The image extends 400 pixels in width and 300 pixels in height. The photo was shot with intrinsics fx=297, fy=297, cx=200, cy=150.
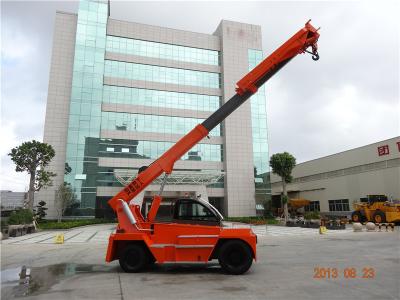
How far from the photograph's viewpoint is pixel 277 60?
32.1 ft

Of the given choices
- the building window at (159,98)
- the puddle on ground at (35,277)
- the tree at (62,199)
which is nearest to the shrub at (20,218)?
the tree at (62,199)

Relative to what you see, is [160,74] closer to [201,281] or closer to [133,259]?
[133,259]

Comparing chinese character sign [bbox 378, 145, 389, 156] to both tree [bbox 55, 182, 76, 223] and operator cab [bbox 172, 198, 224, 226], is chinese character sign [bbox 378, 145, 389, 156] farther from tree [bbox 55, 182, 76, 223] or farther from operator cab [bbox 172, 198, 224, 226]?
tree [bbox 55, 182, 76, 223]

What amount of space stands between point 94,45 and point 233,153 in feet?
87.3

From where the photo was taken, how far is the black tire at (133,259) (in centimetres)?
912

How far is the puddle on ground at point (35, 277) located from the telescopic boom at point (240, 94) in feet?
7.74

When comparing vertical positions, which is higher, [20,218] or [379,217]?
[20,218]

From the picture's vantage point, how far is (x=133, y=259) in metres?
9.21

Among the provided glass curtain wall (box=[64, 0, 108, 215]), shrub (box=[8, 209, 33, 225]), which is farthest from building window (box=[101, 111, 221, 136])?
shrub (box=[8, 209, 33, 225])

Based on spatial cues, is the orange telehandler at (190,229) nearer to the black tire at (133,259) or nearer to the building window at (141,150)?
the black tire at (133,259)

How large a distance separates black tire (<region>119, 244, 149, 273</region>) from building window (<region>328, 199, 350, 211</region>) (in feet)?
133

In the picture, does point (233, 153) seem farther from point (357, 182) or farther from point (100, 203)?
point (100, 203)

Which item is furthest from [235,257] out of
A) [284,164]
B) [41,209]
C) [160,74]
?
[160,74]
